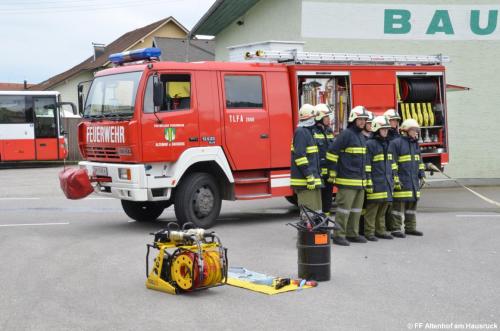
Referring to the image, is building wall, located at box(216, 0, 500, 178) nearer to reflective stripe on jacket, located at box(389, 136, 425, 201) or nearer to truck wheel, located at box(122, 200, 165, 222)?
truck wheel, located at box(122, 200, 165, 222)

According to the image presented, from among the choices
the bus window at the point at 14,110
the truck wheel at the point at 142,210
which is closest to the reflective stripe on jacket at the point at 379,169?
the truck wheel at the point at 142,210

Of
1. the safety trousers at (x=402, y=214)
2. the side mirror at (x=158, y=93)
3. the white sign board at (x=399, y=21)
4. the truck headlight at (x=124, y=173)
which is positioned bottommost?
the safety trousers at (x=402, y=214)

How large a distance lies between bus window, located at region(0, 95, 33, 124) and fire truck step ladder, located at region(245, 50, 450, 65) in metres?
17.0

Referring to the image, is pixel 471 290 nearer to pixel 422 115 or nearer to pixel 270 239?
pixel 270 239

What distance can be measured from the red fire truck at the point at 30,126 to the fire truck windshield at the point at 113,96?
51.7ft

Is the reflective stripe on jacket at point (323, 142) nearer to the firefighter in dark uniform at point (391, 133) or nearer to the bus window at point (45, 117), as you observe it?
the firefighter in dark uniform at point (391, 133)

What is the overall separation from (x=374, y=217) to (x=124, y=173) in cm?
390

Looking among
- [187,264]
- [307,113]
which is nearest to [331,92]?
[307,113]

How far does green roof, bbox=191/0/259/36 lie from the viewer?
69.7 ft

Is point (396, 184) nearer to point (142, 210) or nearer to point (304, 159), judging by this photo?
point (304, 159)

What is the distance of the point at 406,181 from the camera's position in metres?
11.2

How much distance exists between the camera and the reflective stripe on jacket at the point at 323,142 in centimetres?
1062

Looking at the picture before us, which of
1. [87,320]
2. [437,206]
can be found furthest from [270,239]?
[437,206]

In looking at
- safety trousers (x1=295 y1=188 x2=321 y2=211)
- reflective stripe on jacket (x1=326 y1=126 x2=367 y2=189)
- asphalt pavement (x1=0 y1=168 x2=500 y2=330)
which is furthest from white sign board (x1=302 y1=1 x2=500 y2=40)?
safety trousers (x1=295 y1=188 x2=321 y2=211)
